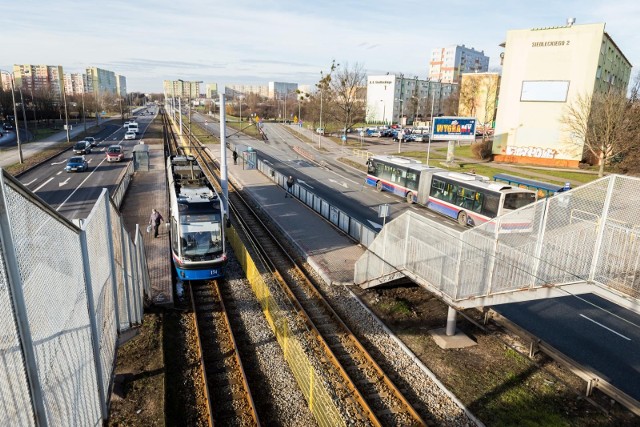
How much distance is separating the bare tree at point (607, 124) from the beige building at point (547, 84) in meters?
1.85

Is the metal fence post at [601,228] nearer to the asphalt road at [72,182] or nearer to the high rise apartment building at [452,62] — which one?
the asphalt road at [72,182]

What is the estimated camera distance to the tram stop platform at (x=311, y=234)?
699 inches

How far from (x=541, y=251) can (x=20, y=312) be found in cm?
1025

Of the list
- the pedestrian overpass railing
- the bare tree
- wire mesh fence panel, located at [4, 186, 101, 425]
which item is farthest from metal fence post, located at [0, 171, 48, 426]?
the bare tree

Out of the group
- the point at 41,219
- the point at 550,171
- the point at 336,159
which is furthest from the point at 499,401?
the point at 336,159

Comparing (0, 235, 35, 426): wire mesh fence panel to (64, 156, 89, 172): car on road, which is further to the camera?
(64, 156, 89, 172): car on road

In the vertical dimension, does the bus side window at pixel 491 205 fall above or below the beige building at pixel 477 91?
below

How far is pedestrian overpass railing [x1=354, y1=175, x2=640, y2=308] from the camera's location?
8805mm

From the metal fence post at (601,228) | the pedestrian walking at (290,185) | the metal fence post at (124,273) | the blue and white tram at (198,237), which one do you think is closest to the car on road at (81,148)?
the pedestrian walking at (290,185)

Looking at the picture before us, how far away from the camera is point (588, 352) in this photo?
12781 mm

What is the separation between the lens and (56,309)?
13.8 ft

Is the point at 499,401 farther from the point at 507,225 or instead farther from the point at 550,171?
the point at 550,171

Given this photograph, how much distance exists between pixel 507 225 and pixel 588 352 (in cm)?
524

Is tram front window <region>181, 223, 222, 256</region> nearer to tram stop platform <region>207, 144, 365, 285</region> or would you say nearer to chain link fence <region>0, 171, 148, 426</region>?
tram stop platform <region>207, 144, 365, 285</region>
